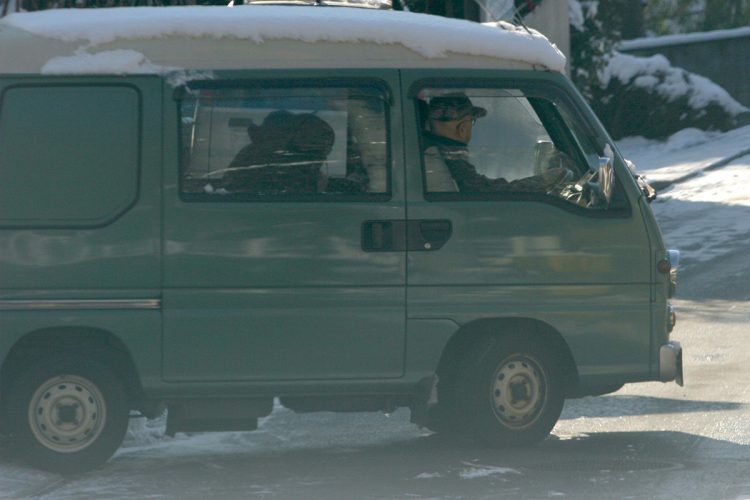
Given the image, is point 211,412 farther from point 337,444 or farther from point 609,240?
point 609,240

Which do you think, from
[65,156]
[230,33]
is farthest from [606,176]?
[65,156]

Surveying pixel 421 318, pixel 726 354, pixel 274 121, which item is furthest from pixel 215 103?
pixel 726 354

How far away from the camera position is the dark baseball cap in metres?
8.17

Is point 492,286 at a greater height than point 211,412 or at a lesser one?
greater

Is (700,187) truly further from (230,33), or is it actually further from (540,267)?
(230,33)

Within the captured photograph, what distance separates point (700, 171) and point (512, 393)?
50.1 feet

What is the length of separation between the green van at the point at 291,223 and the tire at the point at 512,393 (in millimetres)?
17

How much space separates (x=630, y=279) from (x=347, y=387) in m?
1.65

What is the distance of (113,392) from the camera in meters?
7.99

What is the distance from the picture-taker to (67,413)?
26.3 ft

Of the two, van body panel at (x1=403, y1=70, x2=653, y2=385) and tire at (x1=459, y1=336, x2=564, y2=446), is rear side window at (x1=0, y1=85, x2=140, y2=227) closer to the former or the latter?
van body panel at (x1=403, y1=70, x2=653, y2=385)

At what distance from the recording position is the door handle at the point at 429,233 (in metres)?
8.05

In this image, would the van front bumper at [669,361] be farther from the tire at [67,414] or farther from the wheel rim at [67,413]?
the wheel rim at [67,413]

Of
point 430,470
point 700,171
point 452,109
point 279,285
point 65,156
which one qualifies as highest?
point 700,171
